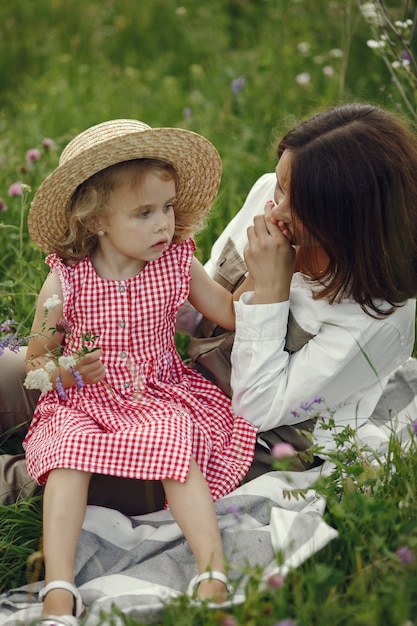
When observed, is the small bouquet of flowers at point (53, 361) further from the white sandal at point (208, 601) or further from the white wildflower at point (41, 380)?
the white sandal at point (208, 601)

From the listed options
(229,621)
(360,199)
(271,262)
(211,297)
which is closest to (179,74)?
(211,297)

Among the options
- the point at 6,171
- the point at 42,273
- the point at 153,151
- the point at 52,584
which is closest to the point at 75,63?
the point at 6,171

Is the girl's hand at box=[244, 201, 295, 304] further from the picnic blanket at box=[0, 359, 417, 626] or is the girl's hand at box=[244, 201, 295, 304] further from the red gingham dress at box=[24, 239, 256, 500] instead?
the picnic blanket at box=[0, 359, 417, 626]

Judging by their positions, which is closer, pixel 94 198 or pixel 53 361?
pixel 53 361

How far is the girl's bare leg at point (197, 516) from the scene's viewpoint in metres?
2.11

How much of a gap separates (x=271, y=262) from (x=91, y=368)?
0.60m

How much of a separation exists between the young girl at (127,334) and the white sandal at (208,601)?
49 mm

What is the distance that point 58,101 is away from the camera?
497 cm

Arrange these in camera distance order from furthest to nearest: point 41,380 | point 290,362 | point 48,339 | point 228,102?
1. point 228,102
2. point 290,362
3. point 48,339
4. point 41,380

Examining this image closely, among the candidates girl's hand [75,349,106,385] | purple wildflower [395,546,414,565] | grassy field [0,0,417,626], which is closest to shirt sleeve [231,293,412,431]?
grassy field [0,0,417,626]

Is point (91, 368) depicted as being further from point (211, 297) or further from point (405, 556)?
point (405, 556)

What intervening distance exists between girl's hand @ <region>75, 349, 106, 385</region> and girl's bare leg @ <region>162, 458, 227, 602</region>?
32 centimetres

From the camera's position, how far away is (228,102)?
4.73m

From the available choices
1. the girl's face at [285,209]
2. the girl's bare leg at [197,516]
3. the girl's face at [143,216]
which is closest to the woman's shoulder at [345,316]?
the girl's face at [285,209]
